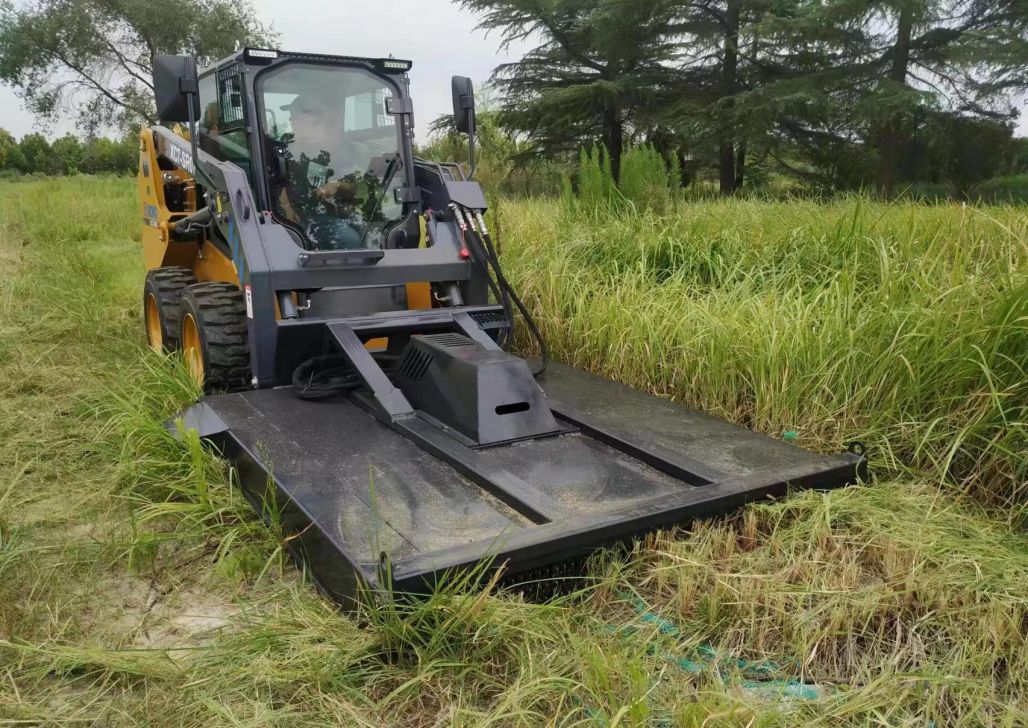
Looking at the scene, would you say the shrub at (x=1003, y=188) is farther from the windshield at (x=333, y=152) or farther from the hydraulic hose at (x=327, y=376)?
the hydraulic hose at (x=327, y=376)

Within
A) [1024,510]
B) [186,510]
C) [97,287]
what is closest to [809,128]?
[97,287]

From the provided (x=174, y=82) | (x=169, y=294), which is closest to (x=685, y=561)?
(x=174, y=82)

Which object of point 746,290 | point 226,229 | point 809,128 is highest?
point 809,128

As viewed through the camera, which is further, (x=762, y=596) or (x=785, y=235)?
(x=785, y=235)

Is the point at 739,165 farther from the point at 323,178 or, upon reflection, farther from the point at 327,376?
the point at 327,376

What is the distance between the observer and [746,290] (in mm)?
4527

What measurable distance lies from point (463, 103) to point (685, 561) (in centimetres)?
299

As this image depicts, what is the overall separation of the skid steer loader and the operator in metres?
0.01

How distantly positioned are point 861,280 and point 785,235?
2.41ft

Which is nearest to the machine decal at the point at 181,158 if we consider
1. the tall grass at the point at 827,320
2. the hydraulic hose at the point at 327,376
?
the hydraulic hose at the point at 327,376

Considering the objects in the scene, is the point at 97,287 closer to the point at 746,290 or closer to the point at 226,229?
the point at 226,229

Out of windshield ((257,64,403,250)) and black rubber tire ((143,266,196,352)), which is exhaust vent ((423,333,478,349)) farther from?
black rubber tire ((143,266,196,352))

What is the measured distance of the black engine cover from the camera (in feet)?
10.7

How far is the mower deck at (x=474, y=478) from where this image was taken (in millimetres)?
2404
